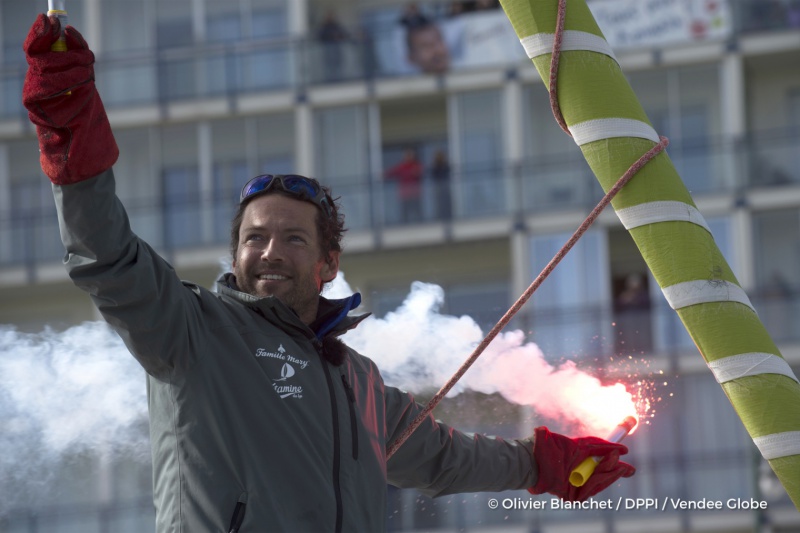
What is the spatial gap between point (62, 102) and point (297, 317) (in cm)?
110

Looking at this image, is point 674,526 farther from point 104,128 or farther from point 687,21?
point 104,128

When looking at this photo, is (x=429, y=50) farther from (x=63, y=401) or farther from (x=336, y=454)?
(x=336, y=454)

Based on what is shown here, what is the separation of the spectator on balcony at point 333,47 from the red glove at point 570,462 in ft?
79.9

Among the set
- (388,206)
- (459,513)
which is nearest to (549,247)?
(388,206)

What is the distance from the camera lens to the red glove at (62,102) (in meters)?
3.85

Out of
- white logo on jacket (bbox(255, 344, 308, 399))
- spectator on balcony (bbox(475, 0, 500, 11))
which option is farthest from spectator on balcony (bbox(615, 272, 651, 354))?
white logo on jacket (bbox(255, 344, 308, 399))

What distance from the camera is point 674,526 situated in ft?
79.9

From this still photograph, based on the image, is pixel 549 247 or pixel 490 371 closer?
pixel 490 371

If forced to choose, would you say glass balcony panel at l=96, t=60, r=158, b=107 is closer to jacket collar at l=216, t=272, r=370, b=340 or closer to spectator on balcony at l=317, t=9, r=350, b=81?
spectator on balcony at l=317, t=9, r=350, b=81

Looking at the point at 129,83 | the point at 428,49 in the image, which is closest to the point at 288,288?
the point at 428,49

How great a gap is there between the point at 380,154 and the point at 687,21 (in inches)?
253

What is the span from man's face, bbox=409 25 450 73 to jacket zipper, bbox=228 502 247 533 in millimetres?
25224

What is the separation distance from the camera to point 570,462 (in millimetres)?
5652

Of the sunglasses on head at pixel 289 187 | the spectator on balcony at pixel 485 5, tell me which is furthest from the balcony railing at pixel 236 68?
the sunglasses on head at pixel 289 187
